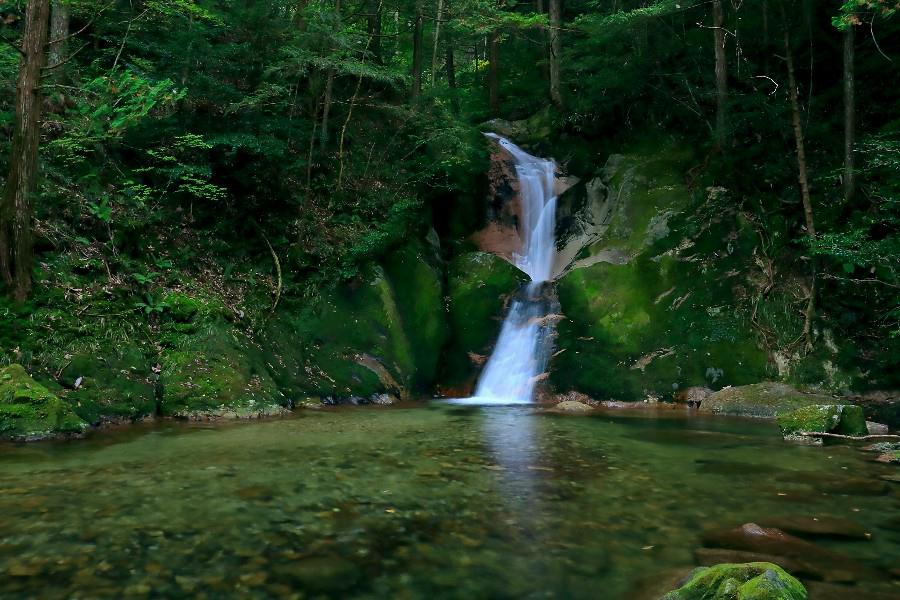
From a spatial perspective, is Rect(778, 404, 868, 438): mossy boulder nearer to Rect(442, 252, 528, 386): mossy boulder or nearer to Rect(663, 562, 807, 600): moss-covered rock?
Rect(663, 562, 807, 600): moss-covered rock

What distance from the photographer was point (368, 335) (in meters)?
13.9

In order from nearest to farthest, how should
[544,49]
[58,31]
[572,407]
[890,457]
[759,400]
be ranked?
[890,457]
[759,400]
[58,31]
[572,407]
[544,49]

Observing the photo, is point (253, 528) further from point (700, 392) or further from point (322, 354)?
point (700, 392)

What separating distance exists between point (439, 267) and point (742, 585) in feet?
47.2

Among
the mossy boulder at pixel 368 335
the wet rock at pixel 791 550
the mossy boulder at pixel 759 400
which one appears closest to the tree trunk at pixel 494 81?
the mossy boulder at pixel 368 335

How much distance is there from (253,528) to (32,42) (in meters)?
8.75

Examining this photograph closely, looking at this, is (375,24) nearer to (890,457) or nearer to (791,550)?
(890,457)

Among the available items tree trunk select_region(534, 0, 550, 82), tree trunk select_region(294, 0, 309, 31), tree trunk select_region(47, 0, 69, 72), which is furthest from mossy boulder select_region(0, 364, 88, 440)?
tree trunk select_region(534, 0, 550, 82)

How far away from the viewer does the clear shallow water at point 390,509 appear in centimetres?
372

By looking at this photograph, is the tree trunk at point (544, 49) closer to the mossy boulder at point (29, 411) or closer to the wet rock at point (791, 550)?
the mossy boulder at point (29, 411)

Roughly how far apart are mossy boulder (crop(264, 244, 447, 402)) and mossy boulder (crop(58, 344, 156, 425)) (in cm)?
265

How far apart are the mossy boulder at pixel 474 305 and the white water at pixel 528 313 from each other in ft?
1.10

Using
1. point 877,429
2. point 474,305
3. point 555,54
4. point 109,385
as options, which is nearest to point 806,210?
point 877,429

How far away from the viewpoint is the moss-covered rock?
2.93m
